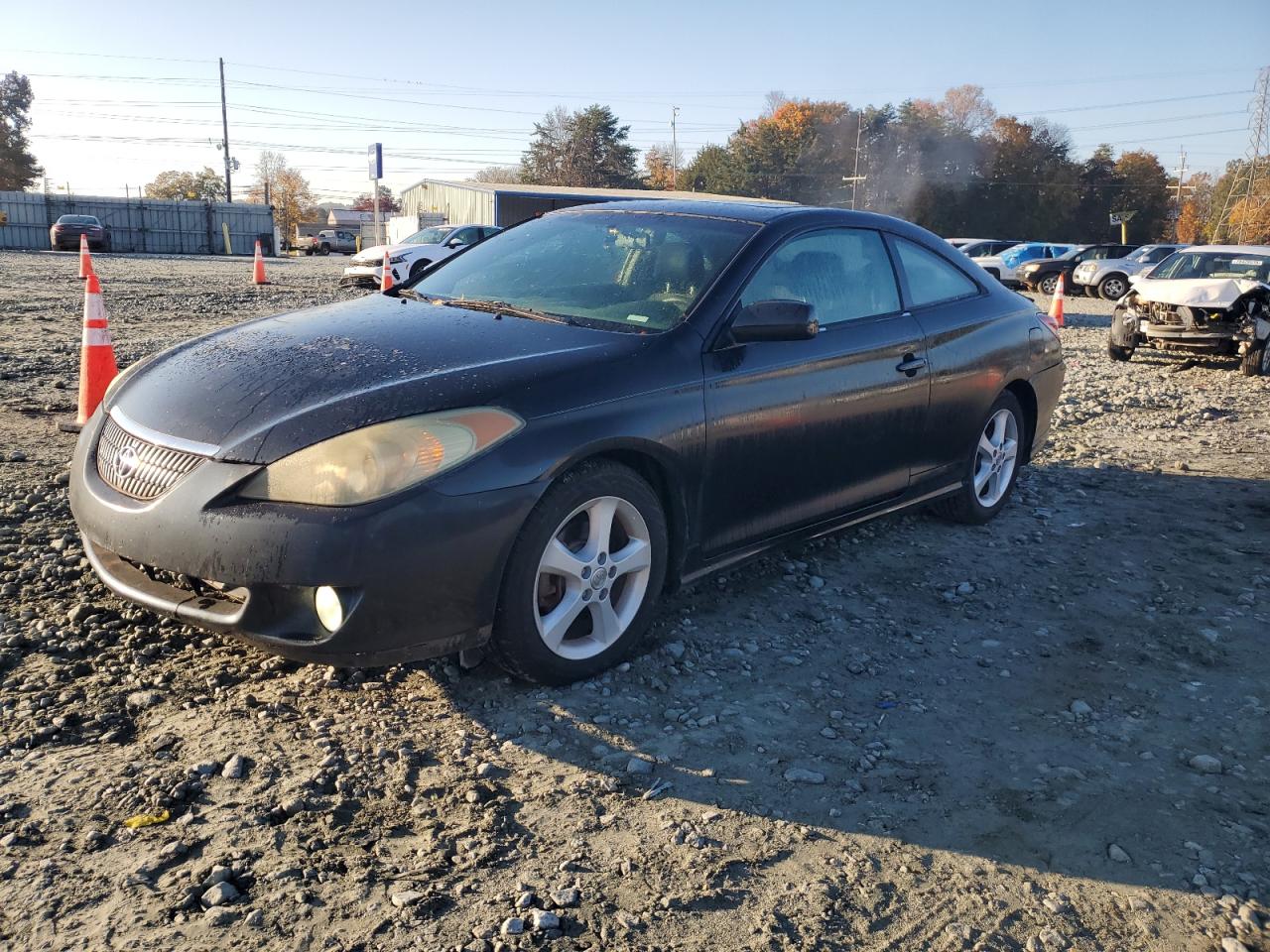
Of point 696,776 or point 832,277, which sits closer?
point 696,776

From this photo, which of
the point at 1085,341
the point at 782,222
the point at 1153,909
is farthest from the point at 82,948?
the point at 1085,341

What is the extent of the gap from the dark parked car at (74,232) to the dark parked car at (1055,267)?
31042 millimetres

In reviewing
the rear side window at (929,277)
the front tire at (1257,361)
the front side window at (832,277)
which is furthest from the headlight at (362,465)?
the front tire at (1257,361)

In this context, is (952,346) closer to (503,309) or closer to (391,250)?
(503,309)

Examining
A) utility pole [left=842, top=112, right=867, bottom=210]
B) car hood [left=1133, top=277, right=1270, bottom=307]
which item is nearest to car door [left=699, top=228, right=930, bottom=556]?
car hood [left=1133, top=277, right=1270, bottom=307]

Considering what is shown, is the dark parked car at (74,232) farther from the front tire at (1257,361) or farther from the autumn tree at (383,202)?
the front tire at (1257,361)

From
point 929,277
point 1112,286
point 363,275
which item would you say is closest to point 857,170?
point 1112,286

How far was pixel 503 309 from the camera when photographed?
3.84 m

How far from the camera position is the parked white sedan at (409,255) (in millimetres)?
20109

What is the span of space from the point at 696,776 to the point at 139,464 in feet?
6.16

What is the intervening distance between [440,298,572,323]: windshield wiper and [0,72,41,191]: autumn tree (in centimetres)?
7388

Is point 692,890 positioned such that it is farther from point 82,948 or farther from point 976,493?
point 976,493

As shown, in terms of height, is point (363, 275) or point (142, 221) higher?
point (142, 221)

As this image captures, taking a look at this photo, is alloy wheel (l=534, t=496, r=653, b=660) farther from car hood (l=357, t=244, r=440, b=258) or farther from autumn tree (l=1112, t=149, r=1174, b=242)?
autumn tree (l=1112, t=149, r=1174, b=242)
